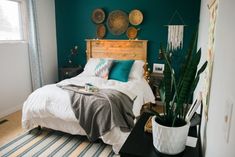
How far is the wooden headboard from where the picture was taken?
393 cm

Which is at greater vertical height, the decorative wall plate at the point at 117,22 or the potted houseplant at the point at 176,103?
the decorative wall plate at the point at 117,22

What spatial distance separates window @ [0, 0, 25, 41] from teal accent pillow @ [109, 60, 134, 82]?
1.89 meters

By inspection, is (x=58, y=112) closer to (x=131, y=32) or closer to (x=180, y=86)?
(x=180, y=86)

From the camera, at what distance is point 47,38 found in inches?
165

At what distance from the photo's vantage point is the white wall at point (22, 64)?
330 cm

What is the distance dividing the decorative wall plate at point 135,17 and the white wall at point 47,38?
5.91ft

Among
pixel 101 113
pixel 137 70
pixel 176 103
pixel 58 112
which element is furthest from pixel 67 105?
pixel 176 103

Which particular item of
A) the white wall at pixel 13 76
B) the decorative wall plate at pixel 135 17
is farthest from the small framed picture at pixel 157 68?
the white wall at pixel 13 76

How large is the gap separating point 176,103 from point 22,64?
3416mm

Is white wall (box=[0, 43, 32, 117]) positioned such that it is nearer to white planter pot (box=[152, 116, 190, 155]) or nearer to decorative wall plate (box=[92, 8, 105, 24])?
decorative wall plate (box=[92, 8, 105, 24])

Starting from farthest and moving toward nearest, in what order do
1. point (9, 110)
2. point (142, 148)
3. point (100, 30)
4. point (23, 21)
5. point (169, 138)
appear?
1. point (100, 30)
2. point (23, 21)
3. point (9, 110)
4. point (142, 148)
5. point (169, 138)

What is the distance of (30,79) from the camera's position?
12.6 ft

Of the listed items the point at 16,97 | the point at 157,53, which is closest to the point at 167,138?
the point at 157,53

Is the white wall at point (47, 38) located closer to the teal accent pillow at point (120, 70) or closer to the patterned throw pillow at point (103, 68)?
the patterned throw pillow at point (103, 68)
